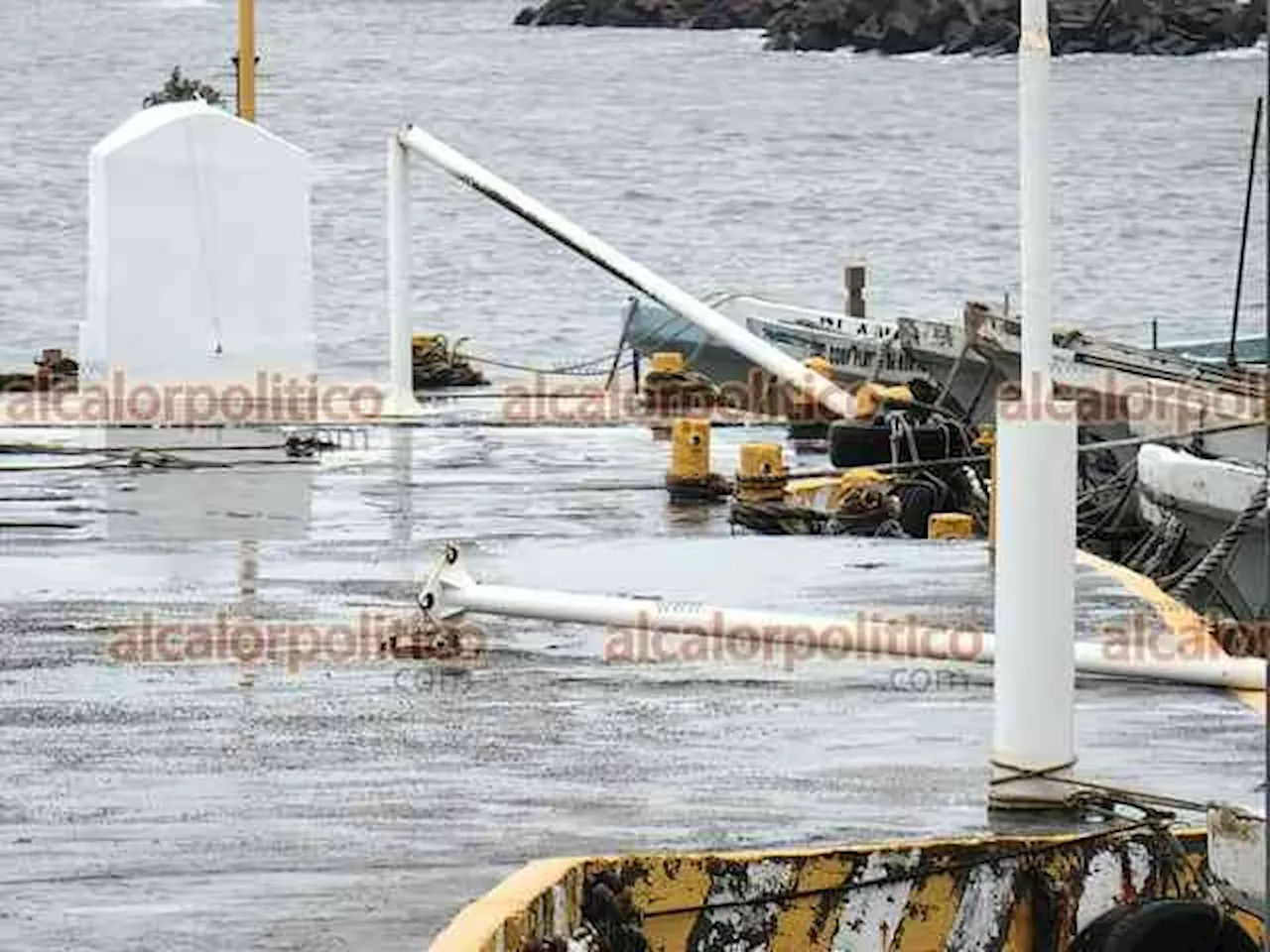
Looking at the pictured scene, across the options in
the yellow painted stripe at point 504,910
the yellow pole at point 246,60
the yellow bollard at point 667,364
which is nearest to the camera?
the yellow painted stripe at point 504,910

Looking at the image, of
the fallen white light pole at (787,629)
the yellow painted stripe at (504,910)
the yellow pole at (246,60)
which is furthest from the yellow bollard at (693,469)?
the yellow painted stripe at (504,910)

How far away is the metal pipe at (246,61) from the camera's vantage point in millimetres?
19859

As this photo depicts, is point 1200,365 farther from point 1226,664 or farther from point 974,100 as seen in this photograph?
point 974,100

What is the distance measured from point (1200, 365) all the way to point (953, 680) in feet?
36.9

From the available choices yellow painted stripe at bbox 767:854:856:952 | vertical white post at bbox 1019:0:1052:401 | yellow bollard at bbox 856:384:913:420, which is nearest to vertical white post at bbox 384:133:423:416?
yellow bollard at bbox 856:384:913:420

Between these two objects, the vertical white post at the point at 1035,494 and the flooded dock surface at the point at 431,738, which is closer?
the flooded dock surface at the point at 431,738

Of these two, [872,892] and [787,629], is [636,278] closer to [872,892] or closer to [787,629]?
[787,629]

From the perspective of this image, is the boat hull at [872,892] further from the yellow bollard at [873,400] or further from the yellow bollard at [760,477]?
the yellow bollard at [873,400]

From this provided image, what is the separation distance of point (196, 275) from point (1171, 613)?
8116 mm

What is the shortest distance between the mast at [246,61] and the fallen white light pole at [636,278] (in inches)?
48.4

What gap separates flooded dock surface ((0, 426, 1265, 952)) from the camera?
8.31m

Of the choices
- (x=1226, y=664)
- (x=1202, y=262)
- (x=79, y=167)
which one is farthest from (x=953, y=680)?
(x=79, y=167)

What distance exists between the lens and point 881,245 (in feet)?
205

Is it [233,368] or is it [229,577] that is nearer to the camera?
[229,577]
